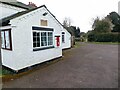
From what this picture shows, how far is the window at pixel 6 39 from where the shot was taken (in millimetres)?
7716

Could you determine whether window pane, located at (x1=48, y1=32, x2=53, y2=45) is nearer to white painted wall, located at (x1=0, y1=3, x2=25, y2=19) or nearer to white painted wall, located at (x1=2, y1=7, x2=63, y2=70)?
white painted wall, located at (x1=2, y1=7, x2=63, y2=70)

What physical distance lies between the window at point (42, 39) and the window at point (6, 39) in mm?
1755

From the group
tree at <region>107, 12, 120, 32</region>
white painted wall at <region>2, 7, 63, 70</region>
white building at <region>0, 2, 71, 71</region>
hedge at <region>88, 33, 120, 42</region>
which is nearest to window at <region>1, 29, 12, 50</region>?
white building at <region>0, 2, 71, 71</region>

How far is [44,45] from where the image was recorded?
32.6 ft

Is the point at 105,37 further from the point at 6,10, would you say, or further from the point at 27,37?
the point at 27,37

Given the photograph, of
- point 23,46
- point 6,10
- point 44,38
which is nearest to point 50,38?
point 44,38

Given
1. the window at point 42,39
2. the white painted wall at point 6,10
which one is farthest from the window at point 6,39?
the white painted wall at point 6,10

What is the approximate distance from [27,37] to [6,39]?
1350 millimetres

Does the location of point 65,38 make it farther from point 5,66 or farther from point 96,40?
point 96,40

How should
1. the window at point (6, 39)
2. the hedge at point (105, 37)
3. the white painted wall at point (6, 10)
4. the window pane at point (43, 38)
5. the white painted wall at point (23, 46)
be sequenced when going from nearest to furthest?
the white painted wall at point (23, 46) < the window at point (6, 39) < the window pane at point (43, 38) < the white painted wall at point (6, 10) < the hedge at point (105, 37)

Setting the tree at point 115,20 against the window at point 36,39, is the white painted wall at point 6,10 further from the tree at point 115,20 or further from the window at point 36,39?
the tree at point 115,20

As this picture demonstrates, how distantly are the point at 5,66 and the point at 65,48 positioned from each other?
10.7m

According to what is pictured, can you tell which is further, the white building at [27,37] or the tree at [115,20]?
the tree at [115,20]

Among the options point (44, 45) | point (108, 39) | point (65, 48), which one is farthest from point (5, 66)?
point (108, 39)
